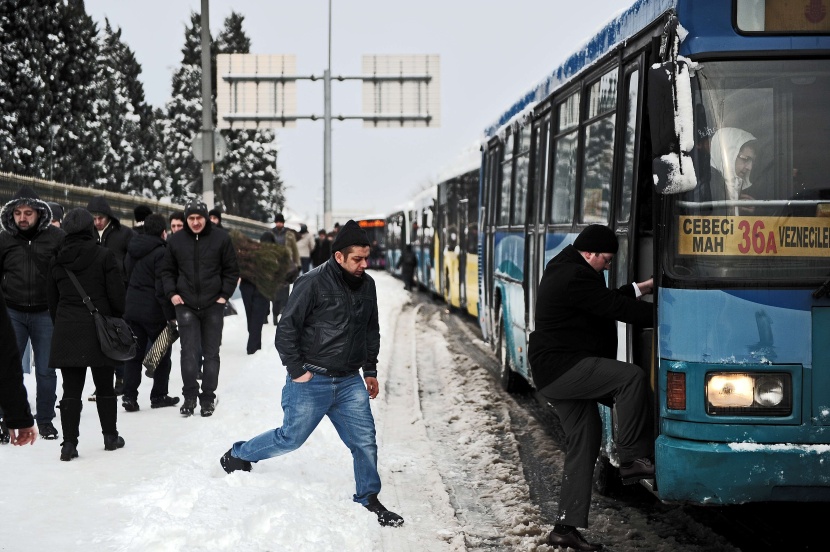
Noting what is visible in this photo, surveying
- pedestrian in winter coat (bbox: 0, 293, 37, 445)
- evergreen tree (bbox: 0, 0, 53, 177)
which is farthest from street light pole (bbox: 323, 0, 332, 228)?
pedestrian in winter coat (bbox: 0, 293, 37, 445)

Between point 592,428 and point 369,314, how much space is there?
1558mm

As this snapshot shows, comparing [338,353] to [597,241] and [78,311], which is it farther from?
[78,311]

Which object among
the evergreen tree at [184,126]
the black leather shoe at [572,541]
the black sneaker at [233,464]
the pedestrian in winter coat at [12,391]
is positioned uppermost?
the evergreen tree at [184,126]

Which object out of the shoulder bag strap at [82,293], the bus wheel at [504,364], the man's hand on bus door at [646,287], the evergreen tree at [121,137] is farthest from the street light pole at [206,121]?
the evergreen tree at [121,137]

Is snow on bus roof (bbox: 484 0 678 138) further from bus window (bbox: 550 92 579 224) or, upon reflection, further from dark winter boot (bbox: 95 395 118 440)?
dark winter boot (bbox: 95 395 118 440)

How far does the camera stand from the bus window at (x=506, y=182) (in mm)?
12570

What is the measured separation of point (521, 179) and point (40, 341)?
492cm

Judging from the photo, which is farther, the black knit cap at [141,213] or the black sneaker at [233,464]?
the black knit cap at [141,213]

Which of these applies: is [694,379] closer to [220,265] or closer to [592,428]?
[592,428]

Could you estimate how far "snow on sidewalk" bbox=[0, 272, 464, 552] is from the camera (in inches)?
251

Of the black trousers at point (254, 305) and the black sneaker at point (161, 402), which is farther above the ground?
the black trousers at point (254, 305)

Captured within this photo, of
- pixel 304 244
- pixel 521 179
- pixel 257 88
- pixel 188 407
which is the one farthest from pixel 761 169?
pixel 257 88

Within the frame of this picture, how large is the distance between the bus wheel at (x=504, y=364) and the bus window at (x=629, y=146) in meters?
5.54

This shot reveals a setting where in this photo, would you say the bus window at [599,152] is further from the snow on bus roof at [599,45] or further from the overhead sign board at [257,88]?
the overhead sign board at [257,88]
